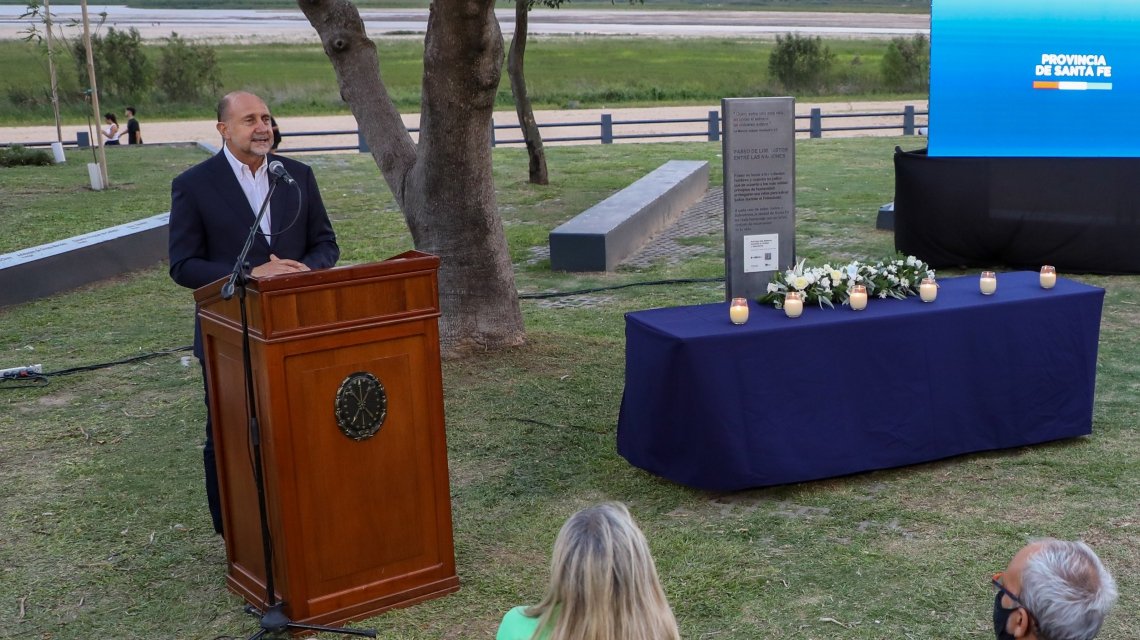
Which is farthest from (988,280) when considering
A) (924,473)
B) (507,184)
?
(507,184)

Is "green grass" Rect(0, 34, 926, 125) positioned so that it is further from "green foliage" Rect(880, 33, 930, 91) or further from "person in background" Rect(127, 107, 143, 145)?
"person in background" Rect(127, 107, 143, 145)

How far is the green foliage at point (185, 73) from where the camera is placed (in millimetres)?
40812

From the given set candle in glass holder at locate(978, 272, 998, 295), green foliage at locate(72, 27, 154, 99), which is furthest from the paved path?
candle in glass holder at locate(978, 272, 998, 295)

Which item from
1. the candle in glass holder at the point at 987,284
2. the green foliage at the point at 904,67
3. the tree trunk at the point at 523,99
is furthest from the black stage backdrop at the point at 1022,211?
the green foliage at the point at 904,67

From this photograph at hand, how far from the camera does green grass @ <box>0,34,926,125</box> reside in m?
38.8

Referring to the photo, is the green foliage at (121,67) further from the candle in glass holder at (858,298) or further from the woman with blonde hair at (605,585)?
the woman with blonde hair at (605,585)

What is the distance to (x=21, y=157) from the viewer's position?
20.8m

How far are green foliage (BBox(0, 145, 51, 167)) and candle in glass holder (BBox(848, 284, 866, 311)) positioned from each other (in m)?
18.7

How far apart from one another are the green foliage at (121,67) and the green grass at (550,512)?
33751mm

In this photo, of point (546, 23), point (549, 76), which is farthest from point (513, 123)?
point (546, 23)

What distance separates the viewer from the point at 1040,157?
1119cm

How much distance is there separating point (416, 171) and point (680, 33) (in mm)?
71579

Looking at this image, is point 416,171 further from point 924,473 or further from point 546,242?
point 546,242

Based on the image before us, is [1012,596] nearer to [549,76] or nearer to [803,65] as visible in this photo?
[803,65]
